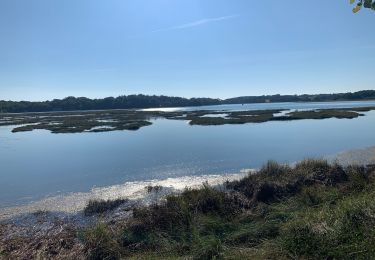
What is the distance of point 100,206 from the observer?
46.3 ft

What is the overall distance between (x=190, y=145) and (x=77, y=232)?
825 inches

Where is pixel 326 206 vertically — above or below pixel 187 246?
above

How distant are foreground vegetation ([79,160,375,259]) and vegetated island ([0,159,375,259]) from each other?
20mm

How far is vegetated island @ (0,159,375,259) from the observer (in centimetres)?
759

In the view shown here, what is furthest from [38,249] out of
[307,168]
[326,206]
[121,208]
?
[307,168]

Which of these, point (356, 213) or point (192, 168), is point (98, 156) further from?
point (356, 213)

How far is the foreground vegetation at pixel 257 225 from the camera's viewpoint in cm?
747

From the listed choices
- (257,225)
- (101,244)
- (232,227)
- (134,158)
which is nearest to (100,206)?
(101,244)

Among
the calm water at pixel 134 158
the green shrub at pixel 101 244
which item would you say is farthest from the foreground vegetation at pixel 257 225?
the calm water at pixel 134 158

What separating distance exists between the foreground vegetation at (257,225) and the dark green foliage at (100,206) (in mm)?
2392

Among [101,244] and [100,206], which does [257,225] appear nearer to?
[101,244]

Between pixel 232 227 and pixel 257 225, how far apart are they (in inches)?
30.6

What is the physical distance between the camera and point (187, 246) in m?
9.13

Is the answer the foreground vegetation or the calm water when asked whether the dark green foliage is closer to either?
the foreground vegetation
